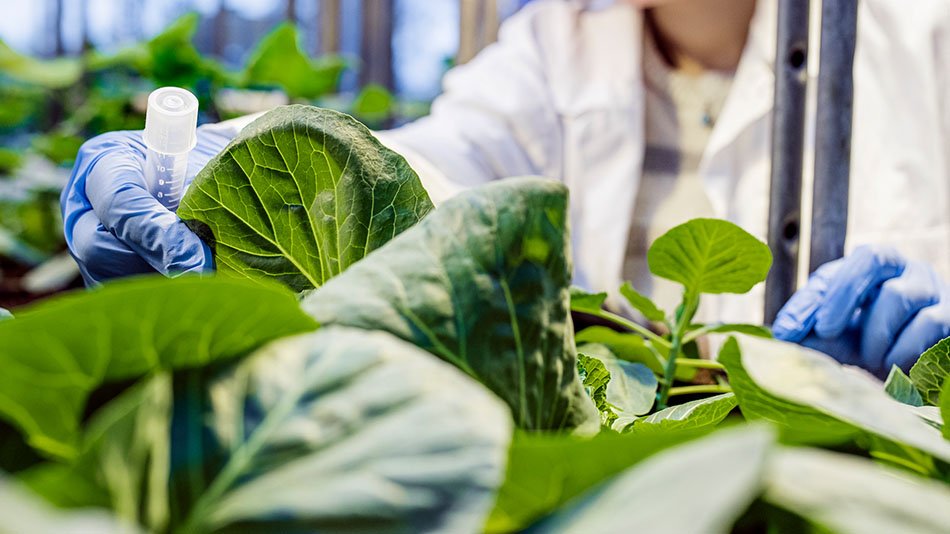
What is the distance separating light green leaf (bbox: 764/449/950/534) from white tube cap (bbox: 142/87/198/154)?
375mm

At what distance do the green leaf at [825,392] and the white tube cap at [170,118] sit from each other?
0.33 m

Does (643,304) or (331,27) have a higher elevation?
(643,304)

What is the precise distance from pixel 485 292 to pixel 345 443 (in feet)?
0.21

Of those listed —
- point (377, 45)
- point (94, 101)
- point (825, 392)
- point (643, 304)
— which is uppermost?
point (825, 392)

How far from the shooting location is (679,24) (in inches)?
64.2

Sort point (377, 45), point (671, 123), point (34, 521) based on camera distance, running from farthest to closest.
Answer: point (377, 45) < point (671, 123) < point (34, 521)

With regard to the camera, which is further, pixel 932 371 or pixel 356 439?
pixel 932 371

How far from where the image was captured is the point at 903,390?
314 mm

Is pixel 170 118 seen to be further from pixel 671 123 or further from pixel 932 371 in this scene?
pixel 671 123

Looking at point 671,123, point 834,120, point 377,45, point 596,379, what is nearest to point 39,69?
point 377,45

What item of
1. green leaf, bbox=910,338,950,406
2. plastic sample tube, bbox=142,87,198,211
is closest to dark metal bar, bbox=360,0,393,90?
plastic sample tube, bbox=142,87,198,211

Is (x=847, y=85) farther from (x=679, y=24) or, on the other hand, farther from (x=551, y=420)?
(x=679, y=24)

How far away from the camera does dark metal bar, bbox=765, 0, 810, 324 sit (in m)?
0.84

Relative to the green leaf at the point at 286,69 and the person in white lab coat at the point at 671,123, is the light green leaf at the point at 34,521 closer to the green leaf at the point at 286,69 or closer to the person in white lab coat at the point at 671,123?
the person in white lab coat at the point at 671,123
